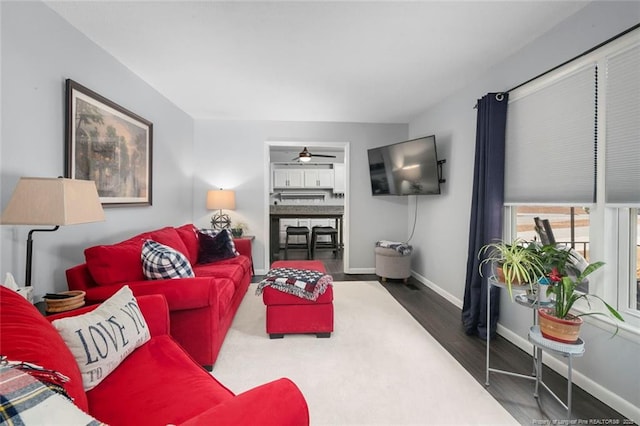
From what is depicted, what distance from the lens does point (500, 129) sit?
245 centimetres

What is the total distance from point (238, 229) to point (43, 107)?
Answer: 270 centimetres

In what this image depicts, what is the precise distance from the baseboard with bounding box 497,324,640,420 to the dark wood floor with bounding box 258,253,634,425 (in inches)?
1.2

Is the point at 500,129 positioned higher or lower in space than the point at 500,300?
higher

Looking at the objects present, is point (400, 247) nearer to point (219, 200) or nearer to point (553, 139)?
point (553, 139)

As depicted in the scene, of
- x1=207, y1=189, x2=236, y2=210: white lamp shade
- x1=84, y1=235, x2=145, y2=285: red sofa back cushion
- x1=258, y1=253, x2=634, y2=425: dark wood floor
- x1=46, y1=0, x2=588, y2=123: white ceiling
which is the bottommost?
x1=258, y1=253, x2=634, y2=425: dark wood floor

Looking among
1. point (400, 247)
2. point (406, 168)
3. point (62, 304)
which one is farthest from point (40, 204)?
point (400, 247)

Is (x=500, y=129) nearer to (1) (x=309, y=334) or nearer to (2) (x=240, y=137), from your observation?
(1) (x=309, y=334)

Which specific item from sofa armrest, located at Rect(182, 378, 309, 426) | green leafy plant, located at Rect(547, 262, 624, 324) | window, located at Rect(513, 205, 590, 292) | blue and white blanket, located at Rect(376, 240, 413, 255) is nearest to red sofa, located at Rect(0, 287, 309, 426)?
sofa armrest, located at Rect(182, 378, 309, 426)

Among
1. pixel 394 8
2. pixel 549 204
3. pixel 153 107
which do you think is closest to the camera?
pixel 394 8

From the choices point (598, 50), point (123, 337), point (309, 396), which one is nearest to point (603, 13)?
point (598, 50)

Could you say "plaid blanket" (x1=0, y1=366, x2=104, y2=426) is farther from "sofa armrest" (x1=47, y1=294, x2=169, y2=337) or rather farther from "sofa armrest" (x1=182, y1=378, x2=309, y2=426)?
"sofa armrest" (x1=47, y1=294, x2=169, y2=337)

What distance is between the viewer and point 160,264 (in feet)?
6.67

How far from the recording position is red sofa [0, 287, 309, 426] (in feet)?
2.35

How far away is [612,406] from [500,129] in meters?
2.08
